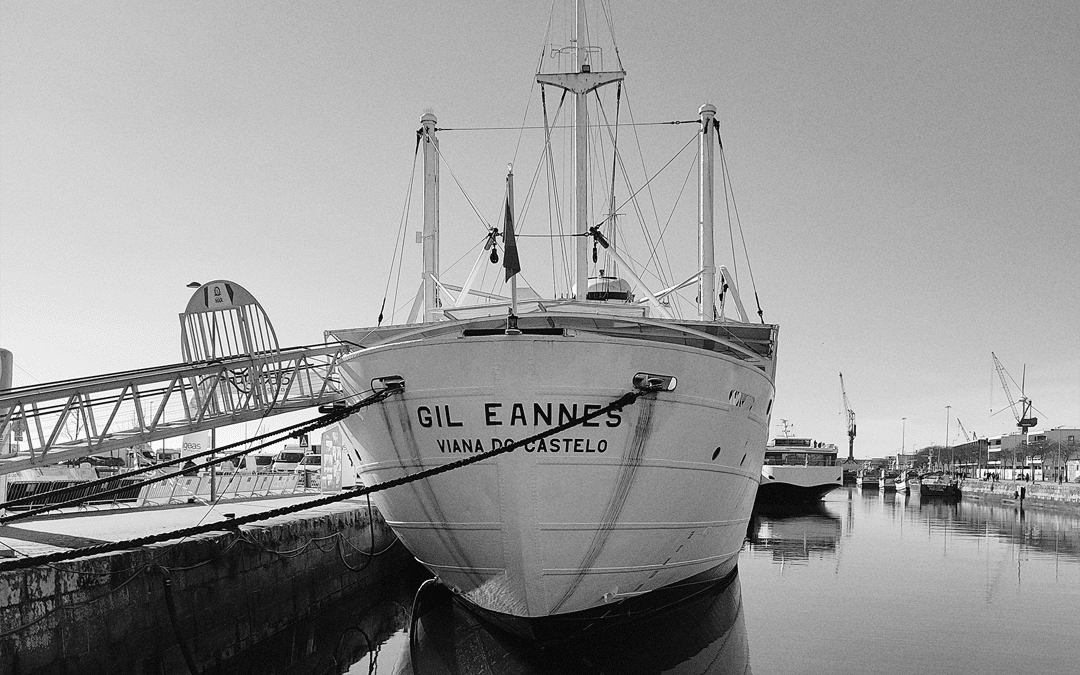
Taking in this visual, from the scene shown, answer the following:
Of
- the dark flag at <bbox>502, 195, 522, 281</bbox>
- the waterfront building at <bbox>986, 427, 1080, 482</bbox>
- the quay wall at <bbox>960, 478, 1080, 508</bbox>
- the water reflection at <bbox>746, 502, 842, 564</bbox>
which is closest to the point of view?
the dark flag at <bbox>502, 195, 522, 281</bbox>

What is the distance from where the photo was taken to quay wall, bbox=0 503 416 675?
25.8ft

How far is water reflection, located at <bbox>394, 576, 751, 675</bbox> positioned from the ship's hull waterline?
2.33 feet

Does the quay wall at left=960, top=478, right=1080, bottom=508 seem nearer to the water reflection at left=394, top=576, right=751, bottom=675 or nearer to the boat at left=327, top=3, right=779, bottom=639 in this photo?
the water reflection at left=394, top=576, right=751, bottom=675

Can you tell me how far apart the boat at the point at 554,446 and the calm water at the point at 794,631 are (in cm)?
81

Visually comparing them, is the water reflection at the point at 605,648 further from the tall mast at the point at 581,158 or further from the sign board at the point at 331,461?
the sign board at the point at 331,461

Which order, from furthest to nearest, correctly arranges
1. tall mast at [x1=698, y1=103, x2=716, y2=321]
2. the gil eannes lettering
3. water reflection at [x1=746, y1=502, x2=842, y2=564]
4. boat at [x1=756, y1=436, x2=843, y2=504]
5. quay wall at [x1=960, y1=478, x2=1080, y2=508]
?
1. boat at [x1=756, y1=436, x2=843, y2=504]
2. quay wall at [x1=960, y1=478, x2=1080, y2=508]
3. water reflection at [x1=746, y1=502, x2=842, y2=564]
4. tall mast at [x1=698, y1=103, x2=716, y2=321]
5. the gil eannes lettering

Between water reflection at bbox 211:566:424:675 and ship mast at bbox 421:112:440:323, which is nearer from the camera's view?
water reflection at bbox 211:566:424:675

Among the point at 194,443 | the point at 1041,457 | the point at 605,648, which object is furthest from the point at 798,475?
the point at 1041,457

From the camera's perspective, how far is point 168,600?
9.80 meters

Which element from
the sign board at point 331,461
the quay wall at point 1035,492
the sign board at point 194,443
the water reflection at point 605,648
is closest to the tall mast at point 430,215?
the water reflection at point 605,648

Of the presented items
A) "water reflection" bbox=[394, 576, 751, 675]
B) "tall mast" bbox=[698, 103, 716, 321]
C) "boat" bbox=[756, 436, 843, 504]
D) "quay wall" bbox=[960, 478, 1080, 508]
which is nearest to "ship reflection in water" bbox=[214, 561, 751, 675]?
"water reflection" bbox=[394, 576, 751, 675]

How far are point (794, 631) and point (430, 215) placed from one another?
33.8ft

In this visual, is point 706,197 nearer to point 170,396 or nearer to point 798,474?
point 170,396

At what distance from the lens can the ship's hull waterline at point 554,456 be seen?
10109 millimetres
